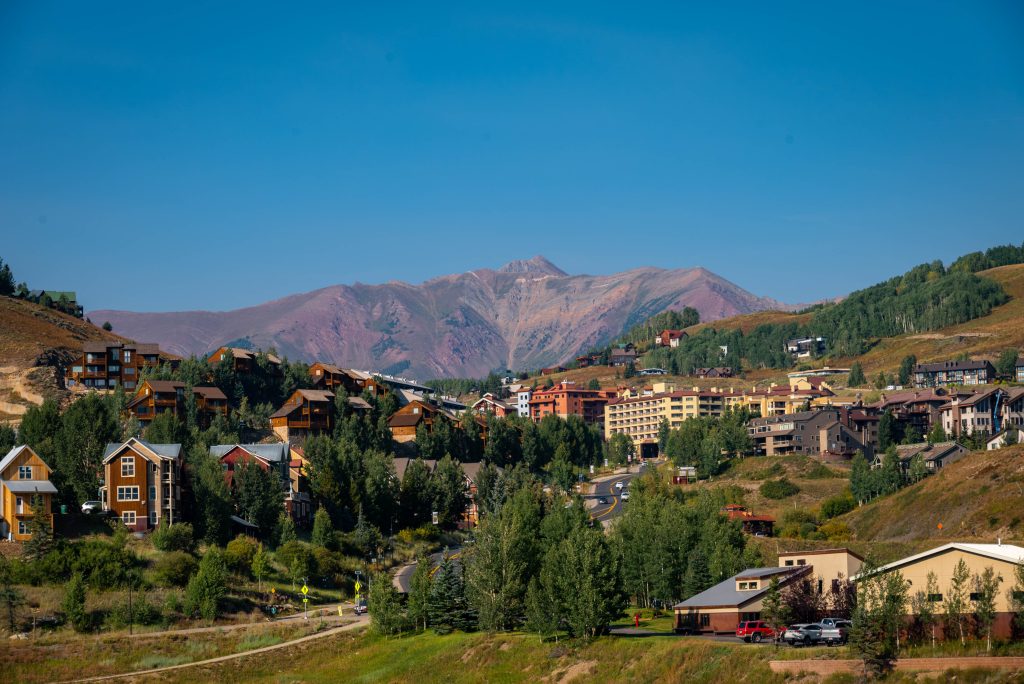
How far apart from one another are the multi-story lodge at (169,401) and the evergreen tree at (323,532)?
2841 cm

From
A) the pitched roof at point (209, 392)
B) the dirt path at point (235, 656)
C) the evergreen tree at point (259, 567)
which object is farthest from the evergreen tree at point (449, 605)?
the pitched roof at point (209, 392)

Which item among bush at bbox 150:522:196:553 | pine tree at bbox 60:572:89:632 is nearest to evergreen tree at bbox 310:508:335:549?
bush at bbox 150:522:196:553

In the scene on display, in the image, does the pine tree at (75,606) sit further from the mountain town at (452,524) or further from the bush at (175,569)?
the bush at (175,569)

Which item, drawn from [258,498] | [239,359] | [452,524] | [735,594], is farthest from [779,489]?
[735,594]

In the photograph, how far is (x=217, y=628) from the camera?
8412cm

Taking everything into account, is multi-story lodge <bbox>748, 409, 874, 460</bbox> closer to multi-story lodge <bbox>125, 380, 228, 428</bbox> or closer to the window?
multi-story lodge <bbox>125, 380, 228, 428</bbox>

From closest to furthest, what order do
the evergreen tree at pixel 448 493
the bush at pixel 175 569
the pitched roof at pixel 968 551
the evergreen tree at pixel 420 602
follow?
the pitched roof at pixel 968 551 → the evergreen tree at pixel 420 602 → the bush at pixel 175 569 → the evergreen tree at pixel 448 493

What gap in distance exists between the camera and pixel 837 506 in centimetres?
12688

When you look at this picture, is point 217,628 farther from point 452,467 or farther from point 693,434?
point 693,434

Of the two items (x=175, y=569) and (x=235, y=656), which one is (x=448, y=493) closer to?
(x=175, y=569)

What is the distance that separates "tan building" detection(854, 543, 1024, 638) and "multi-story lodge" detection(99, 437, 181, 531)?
56.9 metres

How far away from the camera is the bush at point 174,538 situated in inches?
3706

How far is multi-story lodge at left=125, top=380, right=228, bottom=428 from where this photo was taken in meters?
133

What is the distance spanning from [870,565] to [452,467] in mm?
71494
